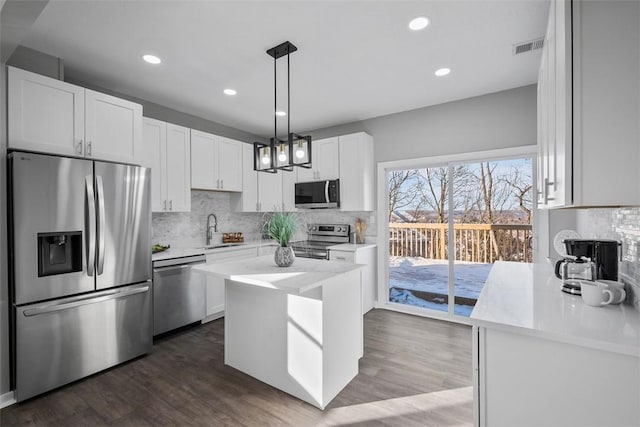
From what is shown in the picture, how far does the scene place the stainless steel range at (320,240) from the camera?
13.4 feet

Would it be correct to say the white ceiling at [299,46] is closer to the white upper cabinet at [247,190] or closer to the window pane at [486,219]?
the window pane at [486,219]

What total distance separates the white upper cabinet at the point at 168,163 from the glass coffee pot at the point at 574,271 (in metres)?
3.66

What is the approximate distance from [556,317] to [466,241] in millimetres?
2531

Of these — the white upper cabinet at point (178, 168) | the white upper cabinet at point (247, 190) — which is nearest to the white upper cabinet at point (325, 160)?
the white upper cabinet at point (247, 190)

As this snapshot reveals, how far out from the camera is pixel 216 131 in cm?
445

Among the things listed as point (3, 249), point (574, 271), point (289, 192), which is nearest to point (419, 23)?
point (574, 271)

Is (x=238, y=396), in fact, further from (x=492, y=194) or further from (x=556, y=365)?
(x=492, y=194)

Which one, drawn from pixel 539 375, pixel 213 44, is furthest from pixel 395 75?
pixel 539 375

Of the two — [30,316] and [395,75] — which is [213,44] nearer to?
[395,75]

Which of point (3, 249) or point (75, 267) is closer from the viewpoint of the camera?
point (3, 249)

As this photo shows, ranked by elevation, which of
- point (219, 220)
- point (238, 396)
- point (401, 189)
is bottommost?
point (238, 396)

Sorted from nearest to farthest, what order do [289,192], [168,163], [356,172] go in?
[168,163], [356,172], [289,192]

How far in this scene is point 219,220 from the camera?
4484 millimetres

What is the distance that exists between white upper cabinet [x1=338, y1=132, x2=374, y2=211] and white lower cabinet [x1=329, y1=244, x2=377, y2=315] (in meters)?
0.58
